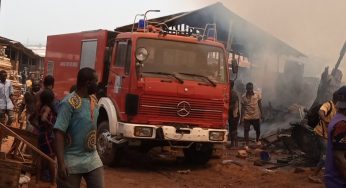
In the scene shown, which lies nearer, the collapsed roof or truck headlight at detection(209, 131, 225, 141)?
truck headlight at detection(209, 131, 225, 141)

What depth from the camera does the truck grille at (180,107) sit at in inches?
317

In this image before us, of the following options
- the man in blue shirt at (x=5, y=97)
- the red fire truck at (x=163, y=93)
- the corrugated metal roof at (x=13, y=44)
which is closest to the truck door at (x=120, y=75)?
the red fire truck at (x=163, y=93)

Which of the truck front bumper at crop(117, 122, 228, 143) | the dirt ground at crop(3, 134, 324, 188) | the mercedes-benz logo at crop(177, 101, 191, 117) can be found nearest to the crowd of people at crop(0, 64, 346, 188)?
the dirt ground at crop(3, 134, 324, 188)

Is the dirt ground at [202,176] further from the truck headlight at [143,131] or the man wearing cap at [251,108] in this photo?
the man wearing cap at [251,108]

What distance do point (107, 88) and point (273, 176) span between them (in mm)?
3403

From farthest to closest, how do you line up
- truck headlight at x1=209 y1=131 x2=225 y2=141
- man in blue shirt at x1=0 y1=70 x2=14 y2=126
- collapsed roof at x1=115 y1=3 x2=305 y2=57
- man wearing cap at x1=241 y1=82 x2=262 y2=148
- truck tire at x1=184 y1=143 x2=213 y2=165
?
→ collapsed roof at x1=115 y1=3 x2=305 y2=57 → man wearing cap at x1=241 y1=82 x2=262 y2=148 → man in blue shirt at x1=0 y1=70 x2=14 y2=126 → truck tire at x1=184 y1=143 x2=213 y2=165 → truck headlight at x1=209 y1=131 x2=225 y2=141

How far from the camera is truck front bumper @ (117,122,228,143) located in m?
7.99

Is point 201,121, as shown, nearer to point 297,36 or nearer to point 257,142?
point 257,142

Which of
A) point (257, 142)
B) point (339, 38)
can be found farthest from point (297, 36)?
point (257, 142)

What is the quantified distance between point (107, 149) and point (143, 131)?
39.6 inches

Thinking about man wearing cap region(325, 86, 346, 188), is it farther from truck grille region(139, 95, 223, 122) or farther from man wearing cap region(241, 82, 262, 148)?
man wearing cap region(241, 82, 262, 148)

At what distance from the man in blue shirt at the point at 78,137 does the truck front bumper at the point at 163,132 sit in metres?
3.86

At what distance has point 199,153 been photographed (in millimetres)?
9398

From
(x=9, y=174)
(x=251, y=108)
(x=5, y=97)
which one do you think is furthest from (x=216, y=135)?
(x=5, y=97)
